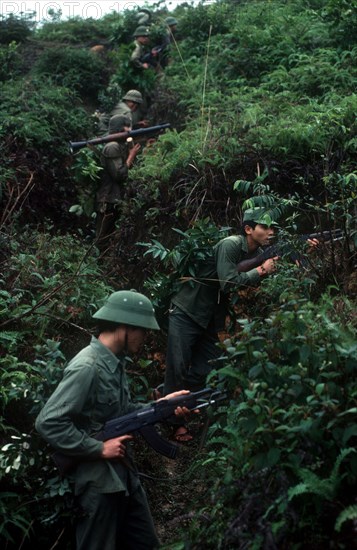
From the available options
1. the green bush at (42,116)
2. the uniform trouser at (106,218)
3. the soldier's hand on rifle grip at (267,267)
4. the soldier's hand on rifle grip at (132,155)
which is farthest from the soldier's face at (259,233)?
the green bush at (42,116)

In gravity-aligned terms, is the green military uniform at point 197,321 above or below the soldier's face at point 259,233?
below

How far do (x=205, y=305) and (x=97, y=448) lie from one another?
2.98m

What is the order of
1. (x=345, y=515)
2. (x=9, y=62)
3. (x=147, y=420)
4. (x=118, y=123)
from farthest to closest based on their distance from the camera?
(x=9, y=62) → (x=118, y=123) → (x=147, y=420) → (x=345, y=515)

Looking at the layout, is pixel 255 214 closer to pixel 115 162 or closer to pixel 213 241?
pixel 213 241

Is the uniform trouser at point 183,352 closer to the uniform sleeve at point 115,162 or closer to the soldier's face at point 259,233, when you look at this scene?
the soldier's face at point 259,233

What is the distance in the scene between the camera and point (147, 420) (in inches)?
225

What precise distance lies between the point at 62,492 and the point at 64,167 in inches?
367

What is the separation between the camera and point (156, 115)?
51.4ft

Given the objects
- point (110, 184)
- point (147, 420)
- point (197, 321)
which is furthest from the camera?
point (110, 184)

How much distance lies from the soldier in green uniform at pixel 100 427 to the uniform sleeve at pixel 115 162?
22.3ft

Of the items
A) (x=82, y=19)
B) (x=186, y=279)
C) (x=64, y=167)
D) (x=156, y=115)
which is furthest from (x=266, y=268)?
(x=82, y=19)

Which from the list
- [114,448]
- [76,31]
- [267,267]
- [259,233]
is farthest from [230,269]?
[76,31]

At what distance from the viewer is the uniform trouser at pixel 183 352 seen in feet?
27.1

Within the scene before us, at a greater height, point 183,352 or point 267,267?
point 267,267
